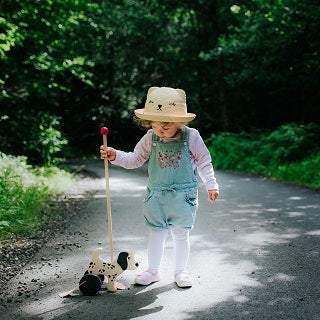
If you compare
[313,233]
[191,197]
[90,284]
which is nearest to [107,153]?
[191,197]

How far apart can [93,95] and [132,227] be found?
1801 cm

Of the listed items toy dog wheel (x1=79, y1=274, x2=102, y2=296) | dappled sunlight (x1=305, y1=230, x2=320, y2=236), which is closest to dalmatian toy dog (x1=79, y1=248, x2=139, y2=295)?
toy dog wheel (x1=79, y1=274, x2=102, y2=296)

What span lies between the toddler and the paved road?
0.27 meters

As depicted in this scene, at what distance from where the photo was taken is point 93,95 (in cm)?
2305

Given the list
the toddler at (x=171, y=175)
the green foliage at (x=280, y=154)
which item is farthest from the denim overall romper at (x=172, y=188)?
the green foliage at (x=280, y=154)

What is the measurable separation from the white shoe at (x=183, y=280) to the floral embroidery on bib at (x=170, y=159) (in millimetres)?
903

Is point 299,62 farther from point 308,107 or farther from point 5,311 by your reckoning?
point 5,311

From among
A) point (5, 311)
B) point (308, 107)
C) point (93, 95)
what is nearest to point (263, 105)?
point (308, 107)

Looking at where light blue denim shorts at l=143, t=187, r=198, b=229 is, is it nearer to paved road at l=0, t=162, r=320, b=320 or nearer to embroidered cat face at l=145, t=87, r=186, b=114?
paved road at l=0, t=162, r=320, b=320

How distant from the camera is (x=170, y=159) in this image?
3.79 m

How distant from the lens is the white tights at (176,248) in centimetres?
380

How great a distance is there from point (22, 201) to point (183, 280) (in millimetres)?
3592

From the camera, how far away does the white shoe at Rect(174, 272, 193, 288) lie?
358 centimetres

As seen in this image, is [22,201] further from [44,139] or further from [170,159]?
[44,139]
